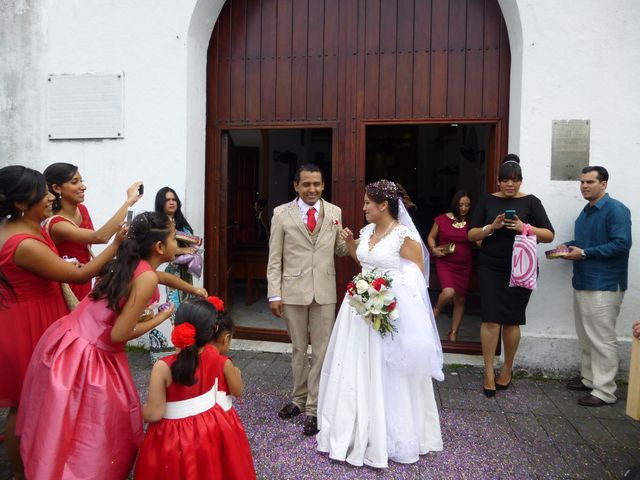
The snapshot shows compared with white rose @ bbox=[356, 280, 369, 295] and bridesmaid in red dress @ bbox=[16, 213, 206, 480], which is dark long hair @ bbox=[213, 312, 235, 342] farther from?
white rose @ bbox=[356, 280, 369, 295]

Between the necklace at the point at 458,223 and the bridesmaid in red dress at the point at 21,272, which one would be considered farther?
the necklace at the point at 458,223

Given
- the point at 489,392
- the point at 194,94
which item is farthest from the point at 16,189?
the point at 489,392

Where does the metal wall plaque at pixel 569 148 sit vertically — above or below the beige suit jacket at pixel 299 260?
above

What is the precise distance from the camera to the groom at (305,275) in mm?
3629

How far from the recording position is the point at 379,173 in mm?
11477

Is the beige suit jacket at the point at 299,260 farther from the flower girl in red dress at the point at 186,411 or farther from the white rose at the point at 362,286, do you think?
the flower girl in red dress at the point at 186,411

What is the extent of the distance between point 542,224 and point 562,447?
74.9 inches

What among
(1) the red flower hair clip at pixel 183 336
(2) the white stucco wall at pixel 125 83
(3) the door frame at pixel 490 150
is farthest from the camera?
(2) the white stucco wall at pixel 125 83

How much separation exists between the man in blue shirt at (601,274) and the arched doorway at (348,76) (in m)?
1.23

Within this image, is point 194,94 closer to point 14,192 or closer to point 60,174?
point 60,174

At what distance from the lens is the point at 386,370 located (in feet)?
10.4

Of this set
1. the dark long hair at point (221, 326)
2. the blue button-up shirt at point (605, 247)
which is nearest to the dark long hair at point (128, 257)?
the dark long hair at point (221, 326)

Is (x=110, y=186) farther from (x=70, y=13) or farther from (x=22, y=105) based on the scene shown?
(x=70, y=13)

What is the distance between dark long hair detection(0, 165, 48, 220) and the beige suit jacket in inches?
66.2
